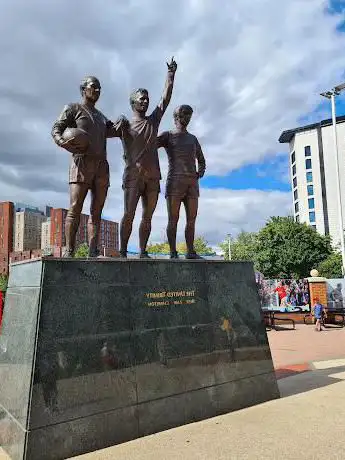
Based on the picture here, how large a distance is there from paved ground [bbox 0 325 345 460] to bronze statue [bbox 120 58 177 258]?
2.37m

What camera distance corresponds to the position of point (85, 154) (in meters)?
5.26

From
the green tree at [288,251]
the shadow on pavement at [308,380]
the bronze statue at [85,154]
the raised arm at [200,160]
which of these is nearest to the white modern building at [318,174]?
the green tree at [288,251]

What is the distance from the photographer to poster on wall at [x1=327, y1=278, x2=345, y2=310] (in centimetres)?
2045

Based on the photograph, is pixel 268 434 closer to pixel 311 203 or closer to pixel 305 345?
pixel 305 345

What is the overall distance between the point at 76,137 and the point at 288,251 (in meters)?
30.2

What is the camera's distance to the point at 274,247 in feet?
112

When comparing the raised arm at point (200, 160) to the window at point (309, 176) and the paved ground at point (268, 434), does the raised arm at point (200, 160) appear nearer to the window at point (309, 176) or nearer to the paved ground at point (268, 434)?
Result: the paved ground at point (268, 434)

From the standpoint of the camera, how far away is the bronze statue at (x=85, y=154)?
515cm

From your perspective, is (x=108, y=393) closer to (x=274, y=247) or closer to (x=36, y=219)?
(x=274, y=247)

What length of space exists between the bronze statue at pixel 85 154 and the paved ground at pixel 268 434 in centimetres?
232

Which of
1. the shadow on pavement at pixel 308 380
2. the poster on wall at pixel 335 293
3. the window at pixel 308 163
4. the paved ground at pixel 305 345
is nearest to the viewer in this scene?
the shadow on pavement at pixel 308 380

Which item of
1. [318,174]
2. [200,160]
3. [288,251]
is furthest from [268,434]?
[318,174]

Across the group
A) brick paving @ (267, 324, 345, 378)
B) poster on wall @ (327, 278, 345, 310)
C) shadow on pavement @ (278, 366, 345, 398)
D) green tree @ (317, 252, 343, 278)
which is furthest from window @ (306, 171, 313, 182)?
shadow on pavement @ (278, 366, 345, 398)

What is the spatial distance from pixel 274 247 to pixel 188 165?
2878 cm
